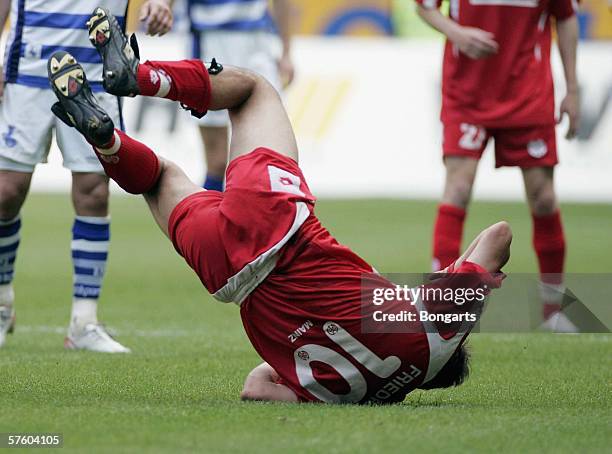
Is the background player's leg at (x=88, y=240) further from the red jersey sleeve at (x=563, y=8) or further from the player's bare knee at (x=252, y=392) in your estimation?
the red jersey sleeve at (x=563, y=8)

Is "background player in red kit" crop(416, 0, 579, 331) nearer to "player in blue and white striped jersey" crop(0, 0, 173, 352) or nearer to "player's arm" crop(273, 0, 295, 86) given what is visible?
"player's arm" crop(273, 0, 295, 86)

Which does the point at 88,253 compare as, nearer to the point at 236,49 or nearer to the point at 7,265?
the point at 7,265

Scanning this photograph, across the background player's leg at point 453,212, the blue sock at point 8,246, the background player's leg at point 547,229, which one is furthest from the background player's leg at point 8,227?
the background player's leg at point 547,229

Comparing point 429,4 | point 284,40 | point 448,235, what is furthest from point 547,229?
point 284,40

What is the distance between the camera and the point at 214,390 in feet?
16.7

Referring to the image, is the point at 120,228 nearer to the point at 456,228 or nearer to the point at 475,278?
the point at 456,228

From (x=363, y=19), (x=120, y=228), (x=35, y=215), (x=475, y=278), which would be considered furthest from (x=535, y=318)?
(x=363, y=19)

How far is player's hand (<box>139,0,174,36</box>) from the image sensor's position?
590 cm

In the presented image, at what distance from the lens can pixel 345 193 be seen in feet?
53.4

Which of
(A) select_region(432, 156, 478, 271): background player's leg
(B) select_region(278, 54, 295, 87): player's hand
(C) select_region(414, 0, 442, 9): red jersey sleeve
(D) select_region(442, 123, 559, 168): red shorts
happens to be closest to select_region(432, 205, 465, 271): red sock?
(A) select_region(432, 156, 478, 271): background player's leg

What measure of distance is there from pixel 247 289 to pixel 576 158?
39.1 feet

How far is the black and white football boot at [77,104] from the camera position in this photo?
489 centimetres

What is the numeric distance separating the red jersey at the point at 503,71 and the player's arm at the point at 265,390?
10.3 feet

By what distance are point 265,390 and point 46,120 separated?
227cm
